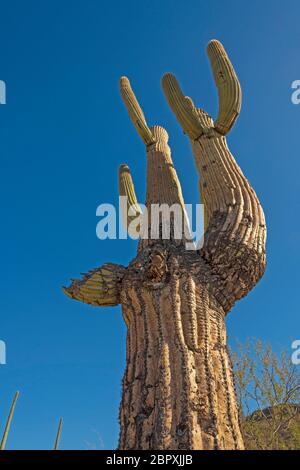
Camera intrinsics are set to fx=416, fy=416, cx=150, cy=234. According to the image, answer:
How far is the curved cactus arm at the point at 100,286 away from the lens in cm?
312

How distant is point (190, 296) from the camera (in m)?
2.74

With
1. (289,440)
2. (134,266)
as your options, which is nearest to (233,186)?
(134,266)

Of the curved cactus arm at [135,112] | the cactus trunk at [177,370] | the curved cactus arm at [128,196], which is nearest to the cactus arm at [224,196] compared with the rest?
the cactus trunk at [177,370]

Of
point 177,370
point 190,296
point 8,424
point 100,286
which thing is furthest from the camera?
point 8,424

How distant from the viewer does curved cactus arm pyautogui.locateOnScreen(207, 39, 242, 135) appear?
409 centimetres

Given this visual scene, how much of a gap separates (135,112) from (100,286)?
7.80ft

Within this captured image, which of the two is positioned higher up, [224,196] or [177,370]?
[224,196]

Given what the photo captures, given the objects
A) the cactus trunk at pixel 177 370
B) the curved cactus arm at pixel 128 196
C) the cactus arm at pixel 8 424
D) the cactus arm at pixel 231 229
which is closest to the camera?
the cactus trunk at pixel 177 370

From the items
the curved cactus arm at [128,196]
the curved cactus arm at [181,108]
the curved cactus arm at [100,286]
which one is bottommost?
the curved cactus arm at [100,286]

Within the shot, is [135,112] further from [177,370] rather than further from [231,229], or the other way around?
[177,370]

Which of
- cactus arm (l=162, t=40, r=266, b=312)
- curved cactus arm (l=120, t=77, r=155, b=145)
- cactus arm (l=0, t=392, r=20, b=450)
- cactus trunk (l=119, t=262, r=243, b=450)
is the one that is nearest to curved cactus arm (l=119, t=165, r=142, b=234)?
curved cactus arm (l=120, t=77, r=155, b=145)

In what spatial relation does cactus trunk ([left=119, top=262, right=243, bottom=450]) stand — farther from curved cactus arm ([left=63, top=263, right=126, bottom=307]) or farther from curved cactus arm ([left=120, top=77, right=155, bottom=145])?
curved cactus arm ([left=120, top=77, right=155, bottom=145])

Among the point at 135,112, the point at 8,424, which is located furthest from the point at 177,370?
the point at 8,424

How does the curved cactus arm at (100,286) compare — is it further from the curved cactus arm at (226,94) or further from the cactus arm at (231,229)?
the curved cactus arm at (226,94)
